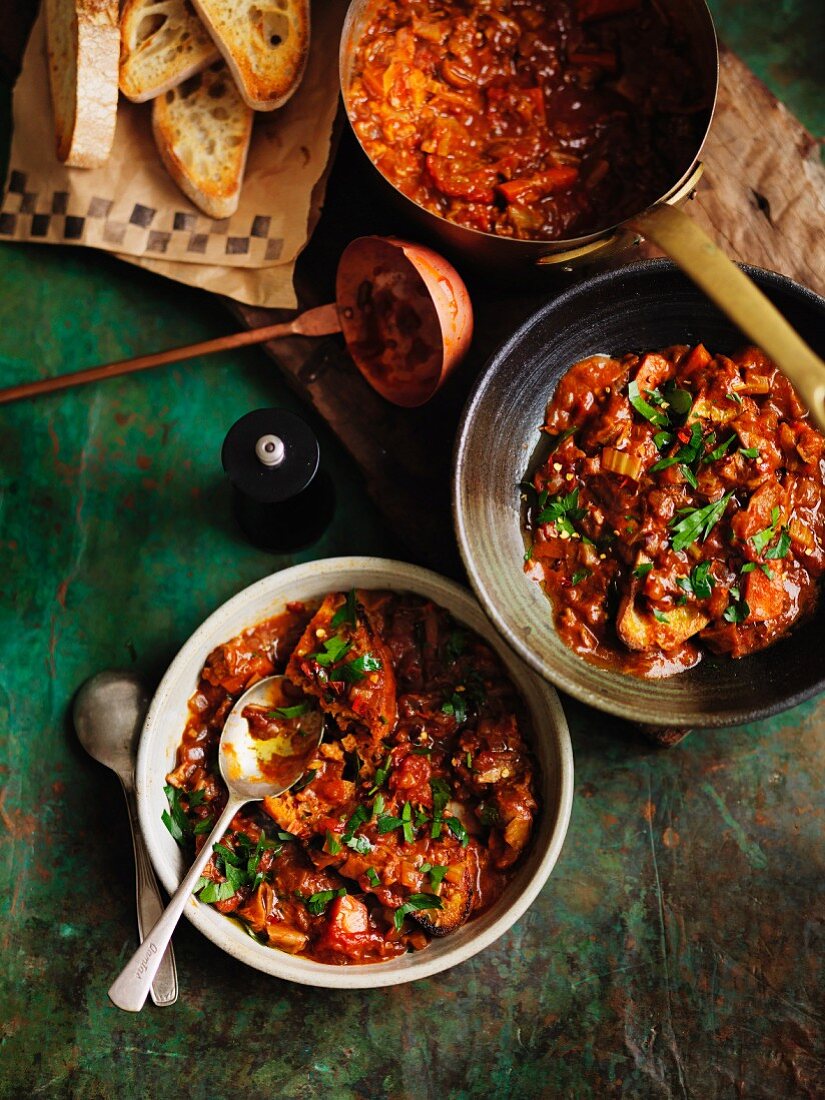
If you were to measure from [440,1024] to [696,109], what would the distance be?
297cm

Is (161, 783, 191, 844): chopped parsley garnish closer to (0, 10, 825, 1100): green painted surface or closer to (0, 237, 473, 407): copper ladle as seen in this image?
(0, 10, 825, 1100): green painted surface

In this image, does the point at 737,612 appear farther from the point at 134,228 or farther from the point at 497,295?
the point at 134,228

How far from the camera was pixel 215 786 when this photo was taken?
9.24ft

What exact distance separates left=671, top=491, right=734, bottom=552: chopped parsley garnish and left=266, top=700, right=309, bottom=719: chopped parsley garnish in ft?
3.97

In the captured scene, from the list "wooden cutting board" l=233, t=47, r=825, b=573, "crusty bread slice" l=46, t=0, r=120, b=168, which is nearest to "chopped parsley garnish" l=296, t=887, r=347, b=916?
"wooden cutting board" l=233, t=47, r=825, b=573

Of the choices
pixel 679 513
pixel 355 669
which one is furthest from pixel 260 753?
pixel 679 513

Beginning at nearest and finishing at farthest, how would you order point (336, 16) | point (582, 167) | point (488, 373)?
point (488, 373) < point (582, 167) < point (336, 16)

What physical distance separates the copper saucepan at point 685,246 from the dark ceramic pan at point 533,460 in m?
0.16

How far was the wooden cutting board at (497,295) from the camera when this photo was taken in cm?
295

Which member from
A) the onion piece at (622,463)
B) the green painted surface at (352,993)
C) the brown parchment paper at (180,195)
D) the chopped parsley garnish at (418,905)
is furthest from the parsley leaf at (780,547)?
the brown parchment paper at (180,195)

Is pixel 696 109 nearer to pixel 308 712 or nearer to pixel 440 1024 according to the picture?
pixel 308 712

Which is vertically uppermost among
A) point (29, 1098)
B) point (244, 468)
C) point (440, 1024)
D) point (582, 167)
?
point (582, 167)

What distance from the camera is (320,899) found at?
8.80 ft

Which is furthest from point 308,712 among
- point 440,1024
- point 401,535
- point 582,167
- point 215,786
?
point 582,167
